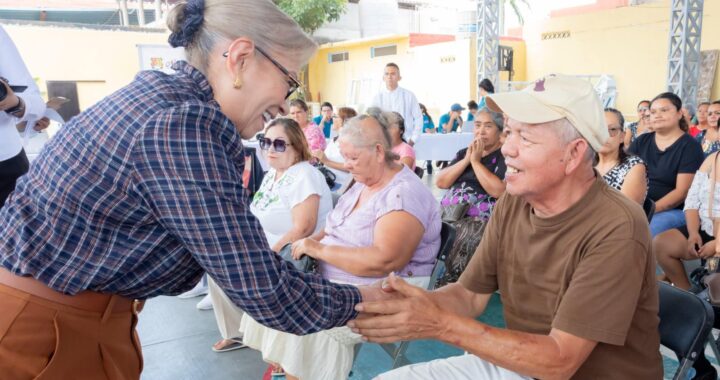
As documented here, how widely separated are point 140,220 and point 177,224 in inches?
3.7

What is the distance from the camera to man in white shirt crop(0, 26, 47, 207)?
2.45 metres

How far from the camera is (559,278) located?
5.19ft

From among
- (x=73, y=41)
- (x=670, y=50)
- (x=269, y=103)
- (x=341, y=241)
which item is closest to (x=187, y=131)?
(x=269, y=103)

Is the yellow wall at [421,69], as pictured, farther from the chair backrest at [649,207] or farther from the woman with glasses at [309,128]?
the chair backrest at [649,207]

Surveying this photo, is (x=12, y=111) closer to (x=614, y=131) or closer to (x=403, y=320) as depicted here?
(x=403, y=320)

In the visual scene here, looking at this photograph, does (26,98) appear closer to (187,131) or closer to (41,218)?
(41,218)

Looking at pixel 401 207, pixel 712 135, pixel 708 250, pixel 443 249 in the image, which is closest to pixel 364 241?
pixel 401 207

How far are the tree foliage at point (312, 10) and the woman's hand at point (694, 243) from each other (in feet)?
61.0

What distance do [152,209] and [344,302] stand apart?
60 cm

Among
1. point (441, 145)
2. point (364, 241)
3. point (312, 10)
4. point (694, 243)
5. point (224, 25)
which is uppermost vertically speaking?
point (312, 10)

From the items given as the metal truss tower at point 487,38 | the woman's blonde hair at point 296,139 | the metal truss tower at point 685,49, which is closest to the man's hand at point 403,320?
the woman's blonde hair at point 296,139

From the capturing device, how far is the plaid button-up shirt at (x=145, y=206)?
1095 mm

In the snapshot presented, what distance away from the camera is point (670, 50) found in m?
10.6

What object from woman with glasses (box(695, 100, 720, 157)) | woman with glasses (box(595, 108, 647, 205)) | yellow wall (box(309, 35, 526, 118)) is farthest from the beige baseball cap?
yellow wall (box(309, 35, 526, 118))
